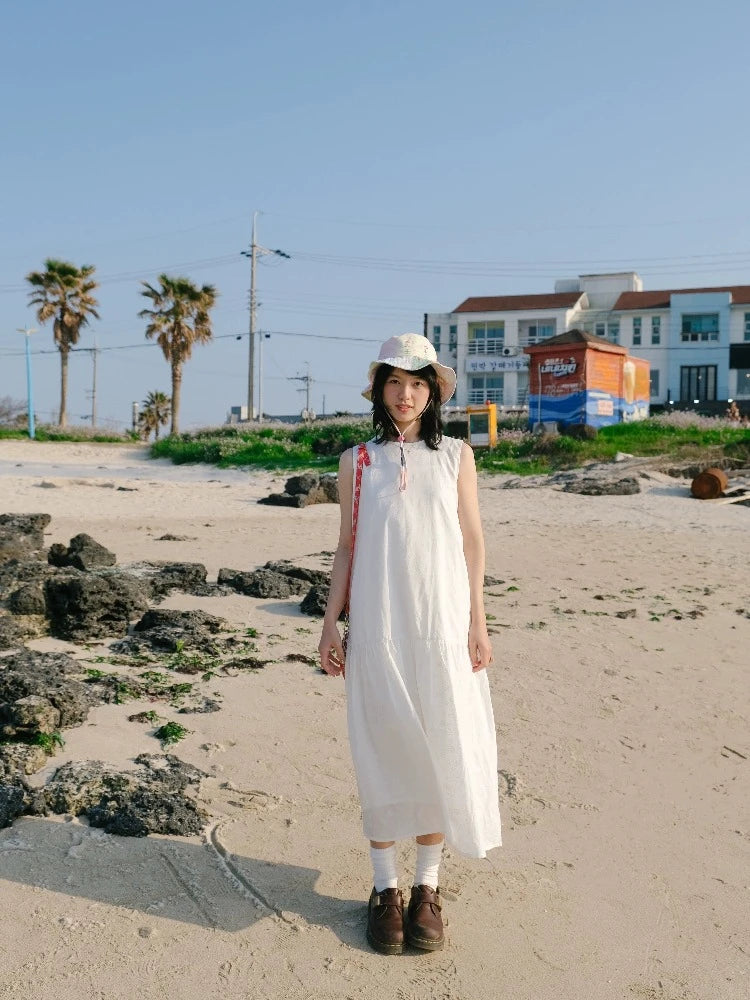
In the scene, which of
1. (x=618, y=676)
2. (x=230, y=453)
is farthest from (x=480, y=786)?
(x=230, y=453)

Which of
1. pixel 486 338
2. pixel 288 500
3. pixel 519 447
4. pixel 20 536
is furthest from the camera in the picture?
pixel 486 338

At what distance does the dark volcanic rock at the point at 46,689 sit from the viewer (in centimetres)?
495

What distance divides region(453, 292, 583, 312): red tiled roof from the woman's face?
181ft

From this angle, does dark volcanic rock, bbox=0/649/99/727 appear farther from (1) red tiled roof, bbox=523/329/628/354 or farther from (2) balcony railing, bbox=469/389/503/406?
(2) balcony railing, bbox=469/389/503/406

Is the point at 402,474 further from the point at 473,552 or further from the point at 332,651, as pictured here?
the point at 332,651

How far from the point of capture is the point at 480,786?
10.5ft

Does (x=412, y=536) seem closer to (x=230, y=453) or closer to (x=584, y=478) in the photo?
(x=584, y=478)

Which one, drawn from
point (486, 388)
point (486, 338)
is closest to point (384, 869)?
point (486, 388)

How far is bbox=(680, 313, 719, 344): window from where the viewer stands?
2099 inches

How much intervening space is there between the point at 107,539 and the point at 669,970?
1099 centimetres

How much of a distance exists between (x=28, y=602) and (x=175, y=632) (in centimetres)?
113

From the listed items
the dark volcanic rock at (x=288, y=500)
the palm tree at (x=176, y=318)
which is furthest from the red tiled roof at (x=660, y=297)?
the dark volcanic rock at (x=288, y=500)

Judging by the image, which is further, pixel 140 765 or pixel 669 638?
pixel 669 638

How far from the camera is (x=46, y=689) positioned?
5.00m
